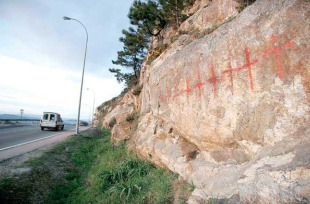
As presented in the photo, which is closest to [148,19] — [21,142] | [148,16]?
[148,16]

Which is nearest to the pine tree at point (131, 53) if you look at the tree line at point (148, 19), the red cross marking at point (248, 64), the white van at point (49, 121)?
the tree line at point (148, 19)

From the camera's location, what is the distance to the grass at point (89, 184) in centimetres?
511

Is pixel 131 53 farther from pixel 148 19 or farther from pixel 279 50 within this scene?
pixel 279 50

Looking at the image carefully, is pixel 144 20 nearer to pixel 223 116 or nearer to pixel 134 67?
pixel 134 67

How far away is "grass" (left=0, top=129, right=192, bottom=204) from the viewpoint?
5113 mm

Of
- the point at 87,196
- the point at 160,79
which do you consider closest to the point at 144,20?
the point at 160,79

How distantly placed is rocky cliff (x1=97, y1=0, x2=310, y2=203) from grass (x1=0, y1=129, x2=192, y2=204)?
645mm

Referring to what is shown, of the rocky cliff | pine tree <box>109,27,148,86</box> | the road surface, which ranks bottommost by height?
the road surface

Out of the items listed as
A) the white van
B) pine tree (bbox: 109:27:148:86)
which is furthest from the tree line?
the white van

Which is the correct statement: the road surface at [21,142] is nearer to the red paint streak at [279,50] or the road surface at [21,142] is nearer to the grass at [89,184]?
the grass at [89,184]

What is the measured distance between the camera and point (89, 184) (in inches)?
264

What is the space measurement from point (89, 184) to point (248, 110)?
5.53 metres

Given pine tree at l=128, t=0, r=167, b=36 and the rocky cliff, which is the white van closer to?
pine tree at l=128, t=0, r=167, b=36

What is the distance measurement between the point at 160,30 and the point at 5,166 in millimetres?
15166
